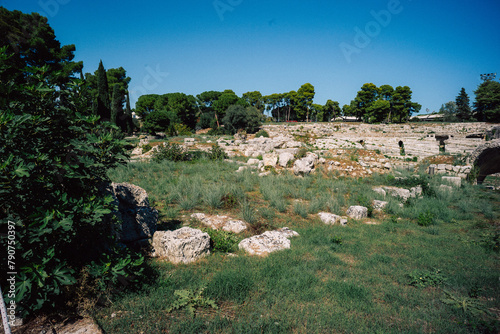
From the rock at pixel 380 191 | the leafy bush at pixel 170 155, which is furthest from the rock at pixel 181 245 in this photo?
the leafy bush at pixel 170 155

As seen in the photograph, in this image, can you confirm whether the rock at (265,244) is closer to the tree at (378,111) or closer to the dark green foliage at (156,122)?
the dark green foliage at (156,122)

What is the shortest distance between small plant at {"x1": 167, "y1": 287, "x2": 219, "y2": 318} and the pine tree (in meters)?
73.3

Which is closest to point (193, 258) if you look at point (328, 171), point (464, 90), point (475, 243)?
point (475, 243)

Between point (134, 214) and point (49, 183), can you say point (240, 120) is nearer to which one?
point (134, 214)

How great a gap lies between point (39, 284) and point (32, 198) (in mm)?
873

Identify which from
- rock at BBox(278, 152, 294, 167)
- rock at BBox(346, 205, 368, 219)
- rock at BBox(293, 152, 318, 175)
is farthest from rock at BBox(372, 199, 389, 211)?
rock at BBox(278, 152, 294, 167)

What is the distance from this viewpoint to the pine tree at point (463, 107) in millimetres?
53531

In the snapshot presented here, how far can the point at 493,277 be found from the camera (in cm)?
417

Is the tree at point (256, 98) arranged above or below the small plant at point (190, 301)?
above

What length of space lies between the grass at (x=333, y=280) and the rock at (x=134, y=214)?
81 centimetres

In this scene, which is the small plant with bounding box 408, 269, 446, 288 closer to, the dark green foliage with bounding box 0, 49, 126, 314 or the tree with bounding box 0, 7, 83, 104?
the dark green foliage with bounding box 0, 49, 126, 314

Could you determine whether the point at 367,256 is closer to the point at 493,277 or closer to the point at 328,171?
the point at 493,277

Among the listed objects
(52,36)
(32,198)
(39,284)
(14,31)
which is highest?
(52,36)

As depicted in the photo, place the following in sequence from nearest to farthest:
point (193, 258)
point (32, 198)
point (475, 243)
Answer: point (32, 198), point (193, 258), point (475, 243)
